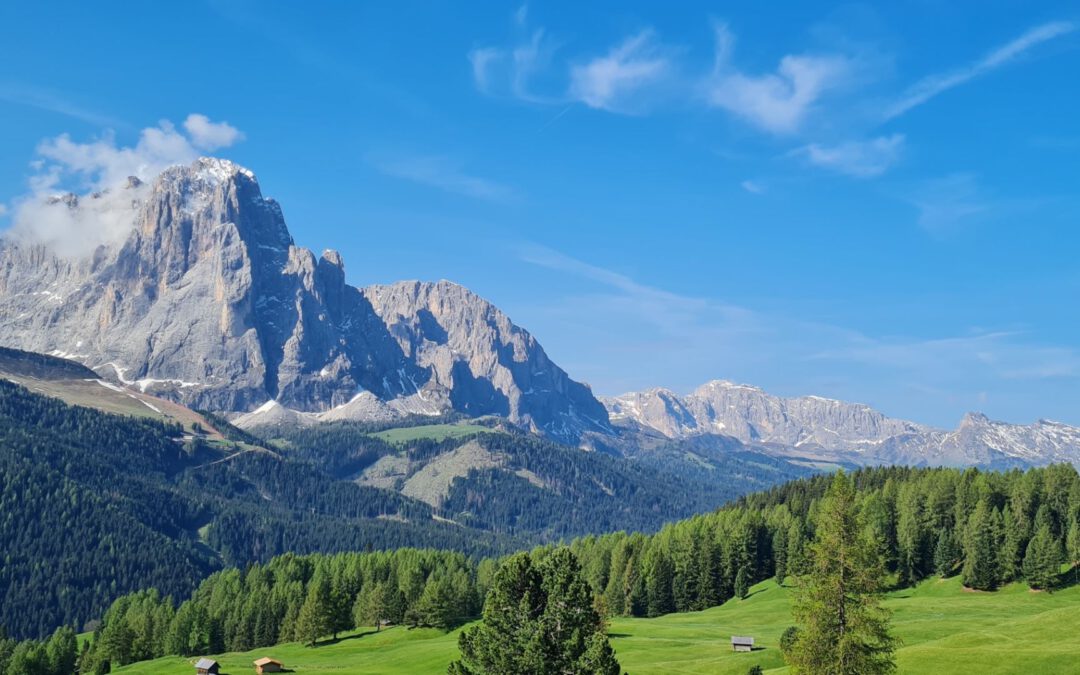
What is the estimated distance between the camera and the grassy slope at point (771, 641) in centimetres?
7162

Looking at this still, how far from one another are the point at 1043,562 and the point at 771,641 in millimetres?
48832

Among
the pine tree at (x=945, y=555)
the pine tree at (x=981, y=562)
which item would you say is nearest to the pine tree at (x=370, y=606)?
the pine tree at (x=945, y=555)

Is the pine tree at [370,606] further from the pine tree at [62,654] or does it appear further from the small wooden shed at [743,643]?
the small wooden shed at [743,643]

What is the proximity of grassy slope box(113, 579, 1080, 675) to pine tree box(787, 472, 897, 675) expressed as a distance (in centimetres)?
1997

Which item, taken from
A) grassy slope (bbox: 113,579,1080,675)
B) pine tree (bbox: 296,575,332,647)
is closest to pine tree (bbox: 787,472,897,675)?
grassy slope (bbox: 113,579,1080,675)

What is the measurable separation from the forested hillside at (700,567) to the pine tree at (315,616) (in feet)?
0.74

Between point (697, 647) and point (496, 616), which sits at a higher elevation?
point (496, 616)

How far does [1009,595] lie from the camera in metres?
125

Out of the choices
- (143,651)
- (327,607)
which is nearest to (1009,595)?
(327,607)

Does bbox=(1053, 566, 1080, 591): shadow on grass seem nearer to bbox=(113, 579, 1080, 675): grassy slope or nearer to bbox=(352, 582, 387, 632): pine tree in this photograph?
bbox=(113, 579, 1080, 675): grassy slope

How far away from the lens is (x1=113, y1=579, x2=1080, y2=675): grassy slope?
7162cm

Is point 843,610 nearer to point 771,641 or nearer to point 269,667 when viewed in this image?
point 771,641

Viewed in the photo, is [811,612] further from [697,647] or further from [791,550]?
[791,550]

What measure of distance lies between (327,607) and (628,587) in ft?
174
